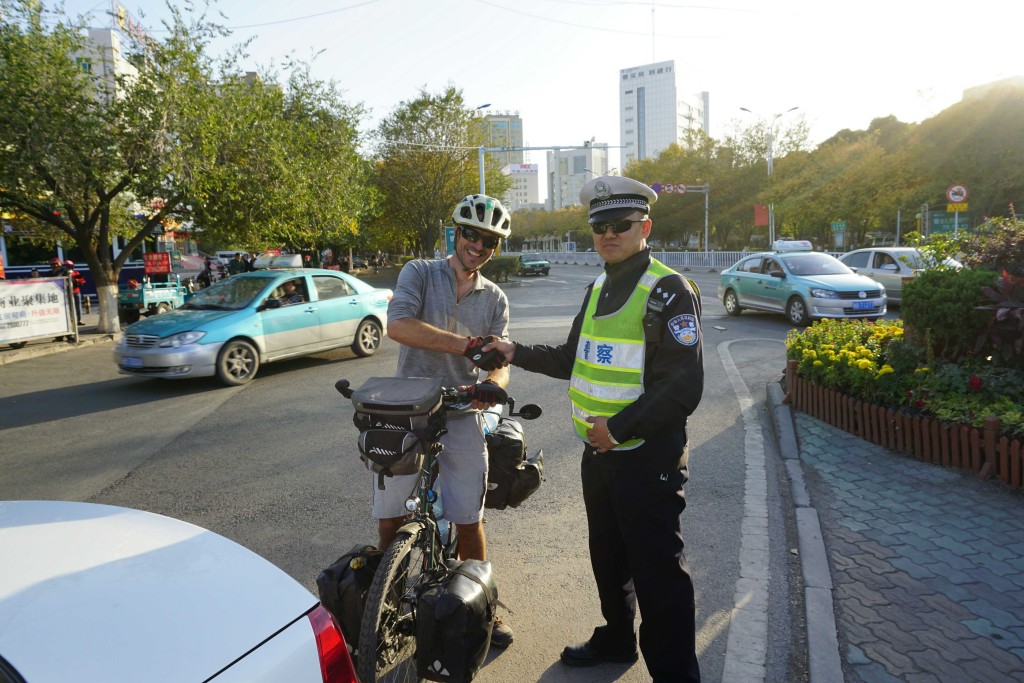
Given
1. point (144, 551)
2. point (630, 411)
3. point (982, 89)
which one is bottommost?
point (144, 551)

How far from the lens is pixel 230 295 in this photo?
1018cm

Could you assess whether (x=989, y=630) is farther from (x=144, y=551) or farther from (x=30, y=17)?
(x=30, y=17)

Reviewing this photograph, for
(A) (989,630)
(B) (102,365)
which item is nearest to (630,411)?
(A) (989,630)

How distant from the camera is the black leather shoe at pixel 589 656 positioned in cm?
300

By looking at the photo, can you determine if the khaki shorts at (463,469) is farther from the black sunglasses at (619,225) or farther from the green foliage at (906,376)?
the green foliage at (906,376)

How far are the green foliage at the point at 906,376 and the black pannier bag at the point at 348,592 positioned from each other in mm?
4605

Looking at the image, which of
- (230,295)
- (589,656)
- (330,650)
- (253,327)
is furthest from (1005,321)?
(230,295)

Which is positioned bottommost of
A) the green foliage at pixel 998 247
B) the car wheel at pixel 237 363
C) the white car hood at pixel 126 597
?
the car wheel at pixel 237 363

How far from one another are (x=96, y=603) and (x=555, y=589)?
2527mm

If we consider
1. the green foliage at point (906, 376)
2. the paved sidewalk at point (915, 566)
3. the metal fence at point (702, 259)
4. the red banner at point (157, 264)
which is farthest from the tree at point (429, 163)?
the paved sidewalk at point (915, 566)

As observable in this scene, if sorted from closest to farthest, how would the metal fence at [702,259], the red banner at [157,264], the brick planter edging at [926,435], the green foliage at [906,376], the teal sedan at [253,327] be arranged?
1. the brick planter edging at [926,435]
2. the green foliage at [906,376]
3. the teal sedan at [253,327]
4. the red banner at [157,264]
5. the metal fence at [702,259]

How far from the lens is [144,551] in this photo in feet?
6.23

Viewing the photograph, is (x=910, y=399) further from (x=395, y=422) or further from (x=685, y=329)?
(x=395, y=422)

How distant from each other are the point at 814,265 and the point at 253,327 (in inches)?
436
